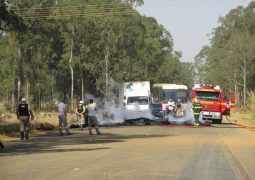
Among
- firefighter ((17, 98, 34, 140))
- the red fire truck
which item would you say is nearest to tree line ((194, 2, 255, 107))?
the red fire truck

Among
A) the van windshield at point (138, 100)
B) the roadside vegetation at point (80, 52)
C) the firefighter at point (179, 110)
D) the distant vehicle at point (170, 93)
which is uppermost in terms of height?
the roadside vegetation at point (80, 52)

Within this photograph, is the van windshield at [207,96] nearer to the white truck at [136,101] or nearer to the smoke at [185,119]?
the smoke at [185,119]

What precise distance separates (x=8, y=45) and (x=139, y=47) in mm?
28831

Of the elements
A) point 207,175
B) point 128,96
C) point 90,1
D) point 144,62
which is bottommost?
point 207,175

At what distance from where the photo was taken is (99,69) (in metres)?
84.1

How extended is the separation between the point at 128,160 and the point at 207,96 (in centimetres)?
3116

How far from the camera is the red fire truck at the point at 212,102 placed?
158 feet

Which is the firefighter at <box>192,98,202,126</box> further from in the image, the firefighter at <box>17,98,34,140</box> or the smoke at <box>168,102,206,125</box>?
the firefighter at <box>17,98,34,140</box>

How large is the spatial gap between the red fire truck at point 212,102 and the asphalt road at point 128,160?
2220 cm

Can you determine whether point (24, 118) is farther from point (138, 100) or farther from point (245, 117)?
point (245, 117)

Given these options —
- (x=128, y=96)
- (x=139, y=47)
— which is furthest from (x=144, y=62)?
(x=128, y=96)

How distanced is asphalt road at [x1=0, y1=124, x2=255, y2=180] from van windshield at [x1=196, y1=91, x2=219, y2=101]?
22.7m

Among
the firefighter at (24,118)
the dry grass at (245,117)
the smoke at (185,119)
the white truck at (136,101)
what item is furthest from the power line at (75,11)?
the firefighter at (24,118)

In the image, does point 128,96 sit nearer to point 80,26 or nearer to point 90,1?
point 80,26
